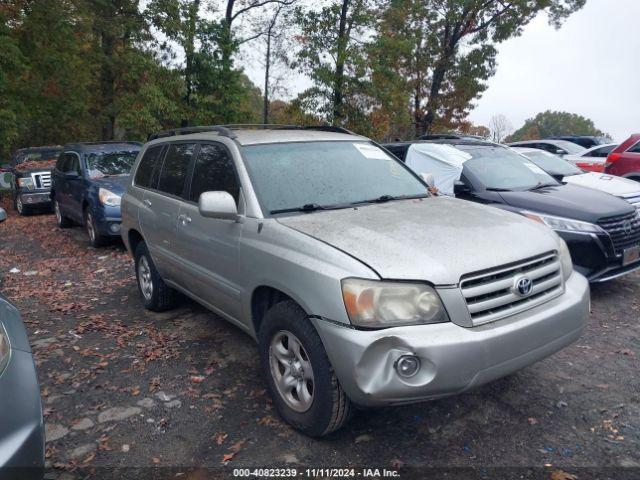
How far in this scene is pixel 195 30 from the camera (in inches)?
661

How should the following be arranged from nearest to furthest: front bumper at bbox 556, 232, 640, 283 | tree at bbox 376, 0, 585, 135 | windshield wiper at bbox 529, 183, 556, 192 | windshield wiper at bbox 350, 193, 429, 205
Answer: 1. windshield wiper at bbox 350, 193, 429, 205
2. front bumper at bbox 556, 232, 640, 283
3. windshield wiper at bbox 529, 183, 556, 192
4. tree at bbox 376, 0, 585, 135

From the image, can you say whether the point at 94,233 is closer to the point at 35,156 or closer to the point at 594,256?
the point at 594,256

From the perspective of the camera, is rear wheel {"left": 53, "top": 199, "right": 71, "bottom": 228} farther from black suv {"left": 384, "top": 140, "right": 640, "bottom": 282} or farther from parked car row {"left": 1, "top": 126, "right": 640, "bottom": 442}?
black suv {"left": 384, "top": 140, "right": 640, "bottom": 282}

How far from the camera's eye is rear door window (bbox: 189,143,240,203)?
380 centimetres

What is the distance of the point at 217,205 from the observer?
337cm

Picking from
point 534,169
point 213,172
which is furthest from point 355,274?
point 534,169

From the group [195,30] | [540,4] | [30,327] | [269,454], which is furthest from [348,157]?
[540,4]

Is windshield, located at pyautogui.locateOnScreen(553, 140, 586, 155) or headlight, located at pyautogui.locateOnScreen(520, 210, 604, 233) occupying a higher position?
windshield, located at pyautogui.locateOnScreen(553, 140, 586, 155)

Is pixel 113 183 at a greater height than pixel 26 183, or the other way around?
pixel 113 183

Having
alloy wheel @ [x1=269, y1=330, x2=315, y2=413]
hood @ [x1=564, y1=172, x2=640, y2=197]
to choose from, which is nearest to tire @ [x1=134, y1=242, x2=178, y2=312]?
alloy wheel @ [x1=269, y1=330, x2=315, y2=413]

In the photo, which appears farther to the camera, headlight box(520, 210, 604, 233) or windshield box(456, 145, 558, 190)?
windshield box(456, 145, 558, 190)

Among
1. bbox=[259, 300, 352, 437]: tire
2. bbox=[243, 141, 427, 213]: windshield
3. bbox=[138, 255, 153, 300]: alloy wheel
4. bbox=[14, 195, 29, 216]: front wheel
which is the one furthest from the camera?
bbox=[14, 195, 29, 216]: front wheel

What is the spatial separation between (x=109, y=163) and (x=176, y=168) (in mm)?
5758

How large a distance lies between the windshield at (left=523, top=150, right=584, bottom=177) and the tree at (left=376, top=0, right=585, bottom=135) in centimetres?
1207
